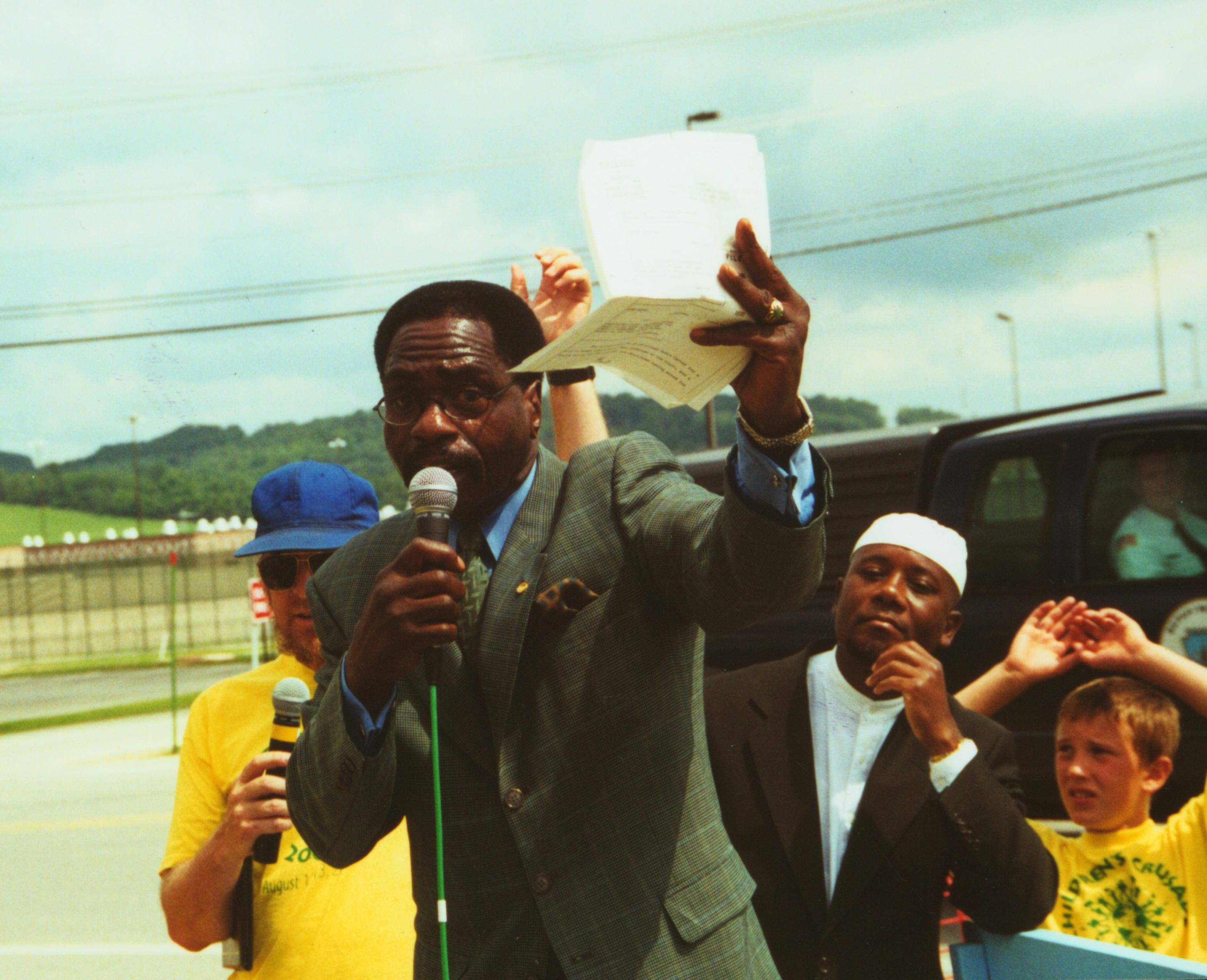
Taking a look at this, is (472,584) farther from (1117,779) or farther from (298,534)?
(1117,779)

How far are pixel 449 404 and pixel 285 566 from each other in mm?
1041

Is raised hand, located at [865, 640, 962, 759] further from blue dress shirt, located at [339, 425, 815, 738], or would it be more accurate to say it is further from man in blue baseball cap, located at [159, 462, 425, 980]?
blue dress shirt, located at [339, 425, 815, 738]

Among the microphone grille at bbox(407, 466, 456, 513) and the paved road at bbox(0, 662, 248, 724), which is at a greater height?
the microphone grille at bbox(407, 466, 456, 513)

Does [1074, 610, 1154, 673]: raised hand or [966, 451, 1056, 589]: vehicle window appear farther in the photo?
[966, 451, 1056, 589]: vehicle window

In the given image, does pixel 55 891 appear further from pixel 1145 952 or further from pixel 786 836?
pixel 1145 952

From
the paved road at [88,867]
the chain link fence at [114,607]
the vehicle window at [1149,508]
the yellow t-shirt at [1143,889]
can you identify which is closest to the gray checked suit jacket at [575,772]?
the yellow t-shirt at [1143,889]

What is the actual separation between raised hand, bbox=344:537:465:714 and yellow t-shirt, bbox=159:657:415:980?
0.93 m

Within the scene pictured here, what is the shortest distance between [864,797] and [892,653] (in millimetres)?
315

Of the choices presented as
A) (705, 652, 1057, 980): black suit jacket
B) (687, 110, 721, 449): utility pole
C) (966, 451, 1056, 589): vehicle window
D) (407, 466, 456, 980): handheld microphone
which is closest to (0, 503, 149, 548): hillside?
(687, 110, 721, 449): utility pole

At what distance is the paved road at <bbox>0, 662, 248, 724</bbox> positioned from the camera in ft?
85.5

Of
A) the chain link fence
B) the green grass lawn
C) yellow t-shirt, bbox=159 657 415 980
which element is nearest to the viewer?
yellow t-shirt, bbox=159 657 415 980

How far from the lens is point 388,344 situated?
1.87m

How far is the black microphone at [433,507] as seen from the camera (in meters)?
1.55

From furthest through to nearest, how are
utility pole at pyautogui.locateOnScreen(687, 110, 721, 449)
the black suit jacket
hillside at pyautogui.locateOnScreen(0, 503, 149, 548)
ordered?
hillside at pyautogui.locateOnScreen(0, 503, 149, 548) → utility pole at pyautogui.locateOnScreen(687, 110, 721, 449) → the black suit jacket
